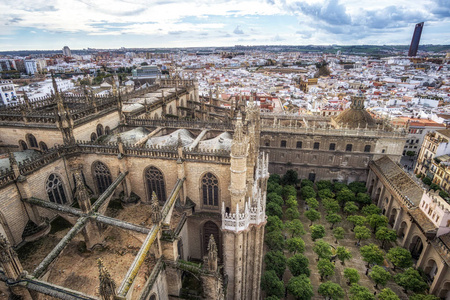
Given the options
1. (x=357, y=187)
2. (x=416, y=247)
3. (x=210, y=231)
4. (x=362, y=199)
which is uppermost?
(x=210, y=231)

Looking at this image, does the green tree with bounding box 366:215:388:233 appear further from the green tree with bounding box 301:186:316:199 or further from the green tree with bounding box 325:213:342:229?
the green tree with bounding box 301:186:316:199

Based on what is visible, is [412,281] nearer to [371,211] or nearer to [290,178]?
[371,211]

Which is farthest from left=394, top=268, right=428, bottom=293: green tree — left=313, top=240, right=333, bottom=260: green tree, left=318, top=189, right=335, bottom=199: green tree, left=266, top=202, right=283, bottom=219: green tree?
left=318, top=189, right=335, bottom=199: green tree

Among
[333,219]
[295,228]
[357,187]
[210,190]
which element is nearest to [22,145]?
[210,190]

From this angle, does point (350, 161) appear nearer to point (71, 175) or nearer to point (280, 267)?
point (280, 267)

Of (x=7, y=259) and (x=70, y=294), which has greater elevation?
(x=7, y=259)

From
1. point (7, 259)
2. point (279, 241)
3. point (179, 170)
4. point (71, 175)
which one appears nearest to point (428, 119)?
point (279, 241)

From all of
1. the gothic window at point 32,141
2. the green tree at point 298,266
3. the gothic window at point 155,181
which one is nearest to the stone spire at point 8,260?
the gothic window at point 155,181
